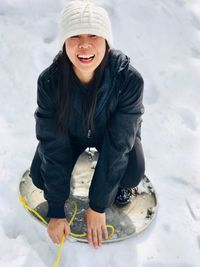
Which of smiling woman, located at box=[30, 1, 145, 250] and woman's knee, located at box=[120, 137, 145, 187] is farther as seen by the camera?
woman's knee, located at box=[120, 137, 145, 187]

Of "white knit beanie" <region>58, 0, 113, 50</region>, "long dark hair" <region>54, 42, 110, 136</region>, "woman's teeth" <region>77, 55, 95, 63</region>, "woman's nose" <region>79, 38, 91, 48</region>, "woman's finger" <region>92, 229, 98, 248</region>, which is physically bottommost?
"woman's finger" <region>92, 229, 98, 248</region>

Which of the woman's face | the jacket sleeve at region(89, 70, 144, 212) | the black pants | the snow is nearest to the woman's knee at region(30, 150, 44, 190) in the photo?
the black pants

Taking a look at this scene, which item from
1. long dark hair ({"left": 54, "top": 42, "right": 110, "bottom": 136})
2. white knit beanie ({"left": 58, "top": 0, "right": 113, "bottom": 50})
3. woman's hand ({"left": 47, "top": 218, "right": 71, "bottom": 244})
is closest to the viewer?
white knit beanie ({"left": 58, "top": 0, "right": 113, "bottom": 50})

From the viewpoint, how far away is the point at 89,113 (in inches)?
62.4

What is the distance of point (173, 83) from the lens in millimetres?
2559

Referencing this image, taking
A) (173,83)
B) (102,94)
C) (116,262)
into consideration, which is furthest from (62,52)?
(173,83)

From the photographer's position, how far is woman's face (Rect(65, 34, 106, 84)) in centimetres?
142

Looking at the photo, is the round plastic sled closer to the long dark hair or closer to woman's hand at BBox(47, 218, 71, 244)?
woman's hand at BBox(47, 218, 71, 244)

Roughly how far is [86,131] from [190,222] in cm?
60

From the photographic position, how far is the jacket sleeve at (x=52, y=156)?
1597 mm

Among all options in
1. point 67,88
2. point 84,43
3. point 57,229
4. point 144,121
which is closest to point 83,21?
point 84,43

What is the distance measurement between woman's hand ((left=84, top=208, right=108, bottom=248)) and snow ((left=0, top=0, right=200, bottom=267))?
0.14 feet

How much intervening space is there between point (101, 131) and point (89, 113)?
0.15 m

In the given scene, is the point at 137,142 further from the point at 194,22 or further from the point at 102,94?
the point at 194,22
